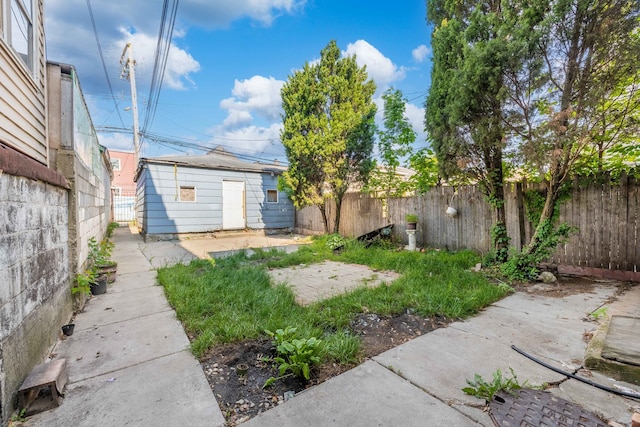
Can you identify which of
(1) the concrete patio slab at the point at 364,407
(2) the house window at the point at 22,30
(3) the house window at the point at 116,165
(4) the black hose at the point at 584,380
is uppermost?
(3) the house window at the point at 116,165

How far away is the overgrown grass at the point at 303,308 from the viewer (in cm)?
240

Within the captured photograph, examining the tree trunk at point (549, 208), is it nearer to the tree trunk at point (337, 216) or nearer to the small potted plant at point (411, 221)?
the small potted plant at point (411, 221)

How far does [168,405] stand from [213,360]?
0.50m

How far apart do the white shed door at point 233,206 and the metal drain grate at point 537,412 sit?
9.96 m

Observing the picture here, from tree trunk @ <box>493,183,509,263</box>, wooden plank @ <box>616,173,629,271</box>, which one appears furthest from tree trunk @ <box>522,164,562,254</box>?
wooden plank @ <box>616,173,629,271</box>

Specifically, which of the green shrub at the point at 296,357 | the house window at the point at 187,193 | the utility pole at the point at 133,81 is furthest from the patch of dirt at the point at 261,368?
the utility pole at the point at 133,81

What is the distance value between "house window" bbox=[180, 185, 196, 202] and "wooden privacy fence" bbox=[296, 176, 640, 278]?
20.6 feet

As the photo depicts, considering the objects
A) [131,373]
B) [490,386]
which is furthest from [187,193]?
[490,386]

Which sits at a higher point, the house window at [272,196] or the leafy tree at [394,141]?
the leafy tree at [394,141]

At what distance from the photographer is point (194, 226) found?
32.0ft

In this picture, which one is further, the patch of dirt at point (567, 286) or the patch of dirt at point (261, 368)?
the patch of dirt at point (567, 286)

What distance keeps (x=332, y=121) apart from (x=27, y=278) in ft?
23.3

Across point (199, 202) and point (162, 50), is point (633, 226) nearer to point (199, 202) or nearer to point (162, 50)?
point (162, 50)

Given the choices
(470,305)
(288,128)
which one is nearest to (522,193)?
(470,305)
